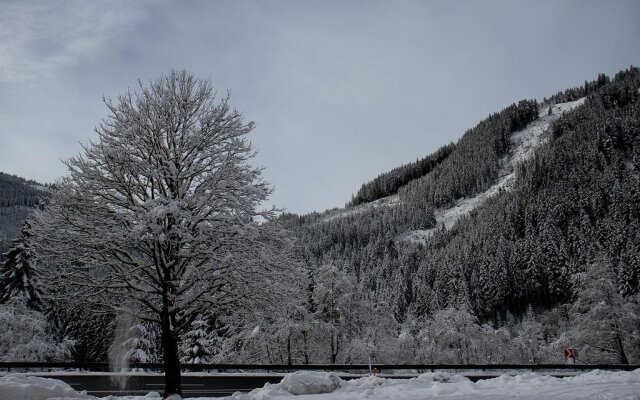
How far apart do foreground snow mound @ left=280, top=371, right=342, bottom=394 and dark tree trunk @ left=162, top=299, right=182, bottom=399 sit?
3.06 meters

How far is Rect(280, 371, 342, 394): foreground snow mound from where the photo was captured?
38.5 ft

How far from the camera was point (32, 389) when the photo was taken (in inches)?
366

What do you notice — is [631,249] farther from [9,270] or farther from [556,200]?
[9,270]

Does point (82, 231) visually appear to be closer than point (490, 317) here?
Yes

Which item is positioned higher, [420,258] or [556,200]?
[556,200]

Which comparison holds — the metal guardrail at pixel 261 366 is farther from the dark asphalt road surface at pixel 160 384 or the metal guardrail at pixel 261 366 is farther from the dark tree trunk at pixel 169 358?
the dark tree trunk at pixel 169 358

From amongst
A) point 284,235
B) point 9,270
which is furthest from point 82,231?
point 9,270

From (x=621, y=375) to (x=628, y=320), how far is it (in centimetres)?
2593

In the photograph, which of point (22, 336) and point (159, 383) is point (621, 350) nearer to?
point (159, 383)

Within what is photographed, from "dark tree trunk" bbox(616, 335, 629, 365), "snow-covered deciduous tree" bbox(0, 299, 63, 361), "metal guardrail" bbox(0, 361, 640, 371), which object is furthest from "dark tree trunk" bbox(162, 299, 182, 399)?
"dark tree trunk" bbox(616, 335, 629, 365)

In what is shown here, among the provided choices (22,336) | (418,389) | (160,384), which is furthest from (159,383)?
(418,389)

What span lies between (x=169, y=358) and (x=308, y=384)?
4115 mm

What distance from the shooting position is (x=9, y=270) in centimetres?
2902

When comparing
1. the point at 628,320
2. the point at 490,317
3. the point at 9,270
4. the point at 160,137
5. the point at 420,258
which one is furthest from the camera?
the point at 420,258
